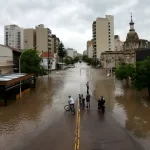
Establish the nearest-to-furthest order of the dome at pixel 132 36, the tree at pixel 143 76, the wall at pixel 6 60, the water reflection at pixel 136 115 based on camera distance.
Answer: the water reflection at pixel 136 115, the tree at pixel 143 76, the wall at pixel 6 60, the dome at pixel 132 36

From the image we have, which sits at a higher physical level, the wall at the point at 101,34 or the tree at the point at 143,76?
the wall at the point at 101,34

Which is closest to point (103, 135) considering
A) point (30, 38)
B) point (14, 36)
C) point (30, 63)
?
point (30, 63)

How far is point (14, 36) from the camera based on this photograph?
129 m

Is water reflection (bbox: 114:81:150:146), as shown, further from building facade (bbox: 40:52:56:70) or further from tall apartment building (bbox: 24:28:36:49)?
tall apartment building (bbox: 24:28:36:49)

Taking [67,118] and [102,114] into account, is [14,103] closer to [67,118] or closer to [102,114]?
[67,118]

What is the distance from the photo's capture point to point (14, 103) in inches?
863

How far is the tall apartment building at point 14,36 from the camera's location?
127512mm

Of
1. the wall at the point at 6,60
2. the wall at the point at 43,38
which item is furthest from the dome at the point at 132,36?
the wall at the point at 6,60

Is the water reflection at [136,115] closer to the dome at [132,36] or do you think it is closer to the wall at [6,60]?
the wall at [6,60]

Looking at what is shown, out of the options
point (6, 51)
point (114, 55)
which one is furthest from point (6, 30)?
point (6, 51)

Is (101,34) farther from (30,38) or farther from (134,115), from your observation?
(134,115)

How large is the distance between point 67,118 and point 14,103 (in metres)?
7.91

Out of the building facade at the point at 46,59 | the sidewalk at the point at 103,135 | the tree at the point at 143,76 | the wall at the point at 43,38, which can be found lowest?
the sidewalk at the point at 103,135

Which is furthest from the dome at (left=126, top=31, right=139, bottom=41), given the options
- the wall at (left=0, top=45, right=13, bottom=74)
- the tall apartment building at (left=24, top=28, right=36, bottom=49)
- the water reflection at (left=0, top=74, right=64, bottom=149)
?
the water reflection at (left=0, top=74, right=64, bottom=149)
